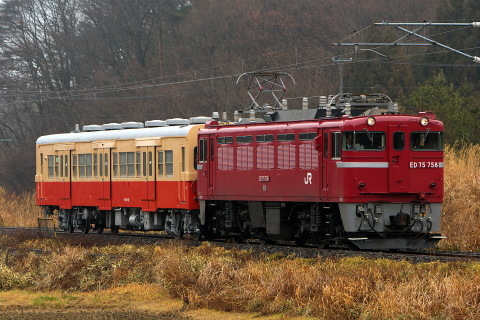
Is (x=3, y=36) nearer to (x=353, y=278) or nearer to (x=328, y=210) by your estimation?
(x=328, y=210)

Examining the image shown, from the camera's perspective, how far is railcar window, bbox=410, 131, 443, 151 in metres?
22.6

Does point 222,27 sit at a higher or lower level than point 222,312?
higher

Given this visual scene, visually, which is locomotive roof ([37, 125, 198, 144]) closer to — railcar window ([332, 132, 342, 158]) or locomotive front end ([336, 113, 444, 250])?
railcar window ([332, 132, 342, 158])

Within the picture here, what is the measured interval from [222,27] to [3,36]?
1502cm

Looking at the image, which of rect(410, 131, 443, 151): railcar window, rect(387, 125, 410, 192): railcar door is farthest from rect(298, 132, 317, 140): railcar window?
rect(410, 131, 443, 151): railcar window

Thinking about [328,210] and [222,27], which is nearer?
[328,210]

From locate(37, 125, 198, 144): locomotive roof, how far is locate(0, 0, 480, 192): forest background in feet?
72.0

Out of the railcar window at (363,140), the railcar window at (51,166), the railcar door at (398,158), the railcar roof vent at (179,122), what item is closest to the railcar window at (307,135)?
the railcar window at (363,140)

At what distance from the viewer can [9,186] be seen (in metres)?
66.2

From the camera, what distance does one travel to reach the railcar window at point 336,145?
2206 centimetres

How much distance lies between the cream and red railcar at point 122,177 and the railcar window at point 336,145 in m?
6.96

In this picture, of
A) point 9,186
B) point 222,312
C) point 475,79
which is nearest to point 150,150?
point 222,312

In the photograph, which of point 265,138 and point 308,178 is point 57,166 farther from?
point 308,178

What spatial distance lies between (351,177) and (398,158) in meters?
1.29
